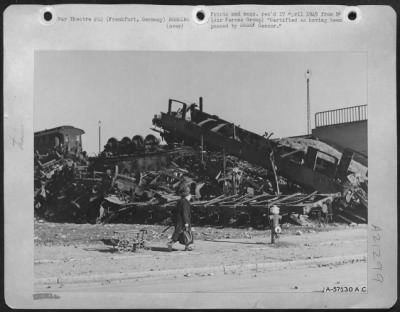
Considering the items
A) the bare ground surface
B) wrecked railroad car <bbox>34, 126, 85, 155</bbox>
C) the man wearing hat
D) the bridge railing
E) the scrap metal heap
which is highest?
the bridge railing

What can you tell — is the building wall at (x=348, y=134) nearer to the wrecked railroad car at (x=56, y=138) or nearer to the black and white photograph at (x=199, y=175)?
the black and white photograph at (x=199, y=175)

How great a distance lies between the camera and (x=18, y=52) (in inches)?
126

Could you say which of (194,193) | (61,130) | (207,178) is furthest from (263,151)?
(61,130)

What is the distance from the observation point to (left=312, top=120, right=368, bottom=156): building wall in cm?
324

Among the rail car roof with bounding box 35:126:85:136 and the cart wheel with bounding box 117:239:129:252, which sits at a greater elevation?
the rail car roof with bounding box 35:126:85:136

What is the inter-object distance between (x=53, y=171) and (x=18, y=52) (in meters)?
0.68

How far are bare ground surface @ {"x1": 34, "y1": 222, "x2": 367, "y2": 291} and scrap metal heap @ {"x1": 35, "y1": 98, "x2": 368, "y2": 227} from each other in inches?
2.6

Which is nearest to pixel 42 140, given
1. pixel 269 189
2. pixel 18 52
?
pixel 18 52

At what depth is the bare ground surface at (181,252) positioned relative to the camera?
3211 millimetres

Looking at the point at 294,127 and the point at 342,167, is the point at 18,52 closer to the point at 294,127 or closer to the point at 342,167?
the point at 294,127

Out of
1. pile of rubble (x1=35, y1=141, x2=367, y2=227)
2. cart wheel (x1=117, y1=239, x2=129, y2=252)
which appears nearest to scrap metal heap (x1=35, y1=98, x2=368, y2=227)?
pile of rubble (x1=35, y1=141, x2=367, y2=227)

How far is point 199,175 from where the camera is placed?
328 cm

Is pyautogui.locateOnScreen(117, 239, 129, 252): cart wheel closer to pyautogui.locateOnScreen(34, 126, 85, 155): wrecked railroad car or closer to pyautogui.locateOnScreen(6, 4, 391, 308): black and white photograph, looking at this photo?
pyautogui.locateOnScreen(6, 4, 391, 308): black and white photograph

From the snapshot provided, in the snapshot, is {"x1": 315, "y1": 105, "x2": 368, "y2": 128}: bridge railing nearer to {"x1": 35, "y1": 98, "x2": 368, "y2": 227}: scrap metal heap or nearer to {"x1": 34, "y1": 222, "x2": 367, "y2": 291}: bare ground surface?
{"x1": 35, "y1": 98, "x2": 368, "y2": 227}: scrap metal heap
